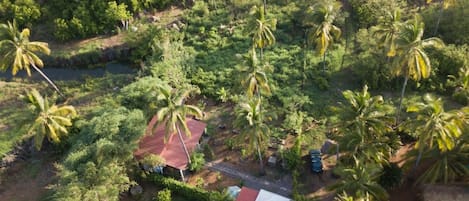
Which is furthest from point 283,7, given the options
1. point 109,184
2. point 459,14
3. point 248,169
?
point 109,184

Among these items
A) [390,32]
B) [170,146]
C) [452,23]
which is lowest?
[170,146]

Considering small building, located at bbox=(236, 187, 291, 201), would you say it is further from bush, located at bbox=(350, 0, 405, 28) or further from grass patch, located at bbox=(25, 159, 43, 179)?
bush, located at bbox=(350, 0, 405, 28)

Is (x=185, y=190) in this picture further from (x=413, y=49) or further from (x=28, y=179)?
(x=413, y=49)

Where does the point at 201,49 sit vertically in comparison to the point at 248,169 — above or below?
above

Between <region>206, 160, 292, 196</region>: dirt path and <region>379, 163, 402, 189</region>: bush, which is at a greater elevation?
<region>379, 163, 402, 189</region>: bush

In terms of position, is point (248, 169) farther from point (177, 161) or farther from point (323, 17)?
point (323, 17)

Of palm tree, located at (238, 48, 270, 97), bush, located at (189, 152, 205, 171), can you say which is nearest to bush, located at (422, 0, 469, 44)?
palm tree, located at (238, 48, 270, 97)

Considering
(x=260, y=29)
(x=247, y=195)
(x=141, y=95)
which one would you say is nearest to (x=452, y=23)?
(x=260, y=29)
